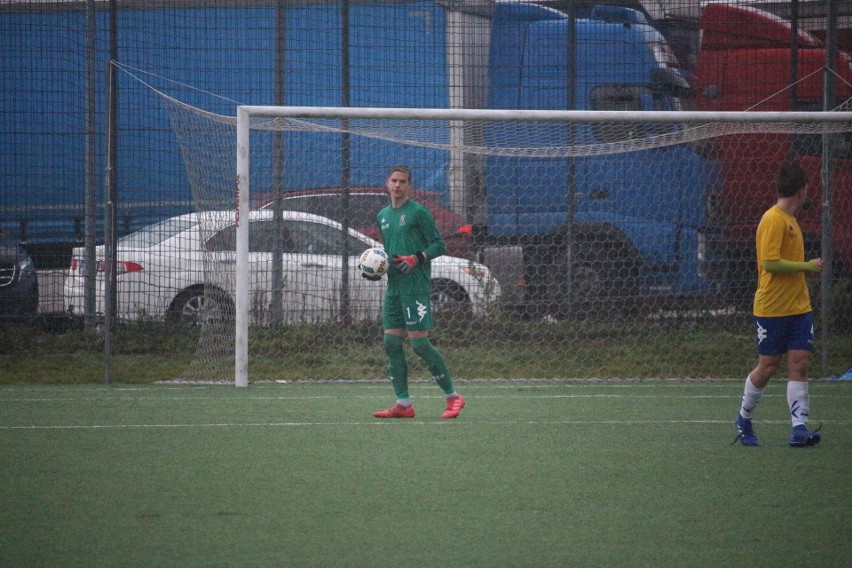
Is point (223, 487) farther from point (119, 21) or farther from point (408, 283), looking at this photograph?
point (119, 21)

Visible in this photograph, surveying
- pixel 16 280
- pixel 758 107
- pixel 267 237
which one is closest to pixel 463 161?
pixel 267 237

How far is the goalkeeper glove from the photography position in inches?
307

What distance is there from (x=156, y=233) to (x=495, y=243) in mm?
3560

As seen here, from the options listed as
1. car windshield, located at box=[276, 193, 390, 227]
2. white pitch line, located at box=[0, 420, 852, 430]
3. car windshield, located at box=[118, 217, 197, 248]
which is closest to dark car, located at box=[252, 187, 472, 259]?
car windshield, located at box=[276, 193, 390, 227]

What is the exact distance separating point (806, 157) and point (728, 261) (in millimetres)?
1678

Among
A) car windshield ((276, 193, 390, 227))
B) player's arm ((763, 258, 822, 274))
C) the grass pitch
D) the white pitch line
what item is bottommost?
the white pitch line

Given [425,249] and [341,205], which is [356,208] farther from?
[425,249]

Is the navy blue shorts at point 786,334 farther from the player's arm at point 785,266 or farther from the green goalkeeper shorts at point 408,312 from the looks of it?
the green goalkeeper shorts at point 408,312

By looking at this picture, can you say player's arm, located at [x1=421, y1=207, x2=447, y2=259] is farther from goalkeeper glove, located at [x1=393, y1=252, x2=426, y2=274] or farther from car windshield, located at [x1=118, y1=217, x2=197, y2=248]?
car windshield, located at [x1=118, y1=217, x2=197, y2=248]

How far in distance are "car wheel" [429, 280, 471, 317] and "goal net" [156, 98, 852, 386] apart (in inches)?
0.6

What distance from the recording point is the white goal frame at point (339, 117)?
10016 millimetres

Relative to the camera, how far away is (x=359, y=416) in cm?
819

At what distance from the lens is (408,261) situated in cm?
780

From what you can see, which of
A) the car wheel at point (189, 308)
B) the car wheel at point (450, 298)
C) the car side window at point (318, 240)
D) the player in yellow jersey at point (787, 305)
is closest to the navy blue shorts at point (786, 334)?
the player in yellow jersey at point (787, 305)
